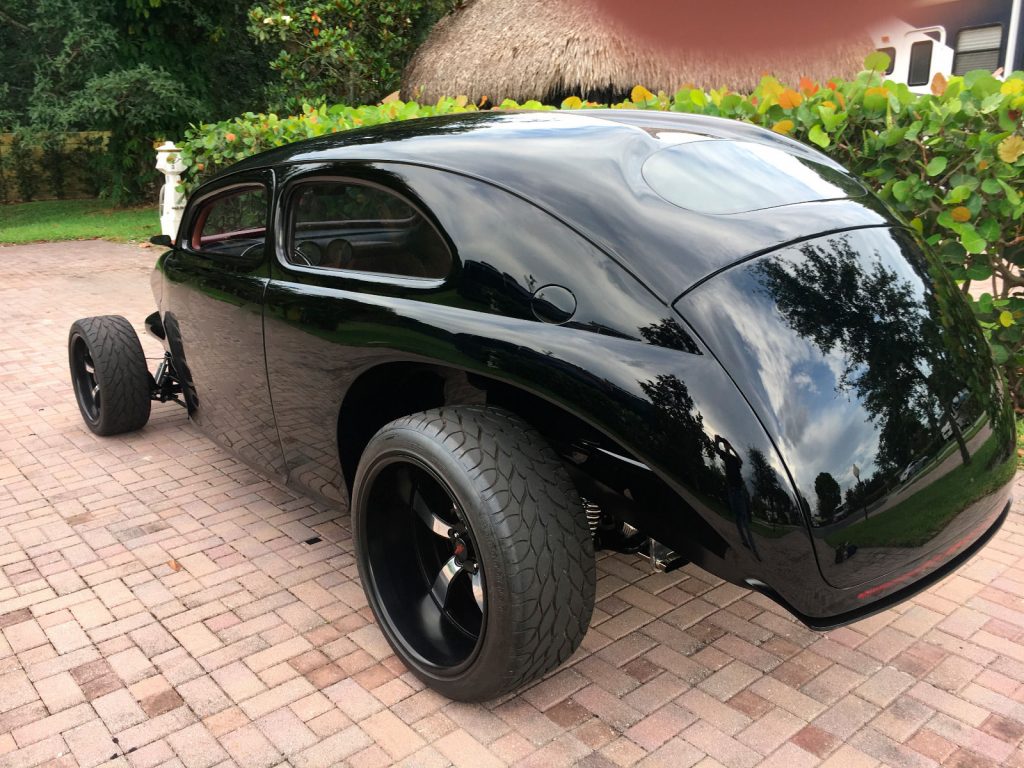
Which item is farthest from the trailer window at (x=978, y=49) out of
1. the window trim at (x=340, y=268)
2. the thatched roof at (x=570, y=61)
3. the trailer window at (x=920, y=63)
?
the window trim at (x=340, y=268)

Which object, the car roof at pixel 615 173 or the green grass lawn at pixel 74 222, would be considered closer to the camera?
the car roof at pixel 615 173

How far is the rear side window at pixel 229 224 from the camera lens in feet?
11.6

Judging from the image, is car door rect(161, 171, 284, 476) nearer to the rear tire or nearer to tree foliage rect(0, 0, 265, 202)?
the rear tire

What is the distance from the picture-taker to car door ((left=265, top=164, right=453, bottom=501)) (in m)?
2.56

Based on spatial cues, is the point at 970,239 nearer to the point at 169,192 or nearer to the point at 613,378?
the point at 613,378

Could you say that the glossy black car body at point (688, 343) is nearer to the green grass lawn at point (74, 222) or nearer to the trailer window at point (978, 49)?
the green grass lawn at point (74, 222)

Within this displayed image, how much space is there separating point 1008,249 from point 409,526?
3.69 m

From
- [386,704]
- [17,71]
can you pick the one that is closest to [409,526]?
[386,704]

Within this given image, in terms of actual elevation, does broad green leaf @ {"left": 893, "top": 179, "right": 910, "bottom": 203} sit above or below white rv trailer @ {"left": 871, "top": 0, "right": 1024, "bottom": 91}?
below

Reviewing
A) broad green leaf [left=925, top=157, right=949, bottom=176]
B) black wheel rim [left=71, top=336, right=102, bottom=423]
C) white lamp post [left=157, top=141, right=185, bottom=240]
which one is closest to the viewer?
broad green leaf [left=925, top=157, right=949, bottom=176]

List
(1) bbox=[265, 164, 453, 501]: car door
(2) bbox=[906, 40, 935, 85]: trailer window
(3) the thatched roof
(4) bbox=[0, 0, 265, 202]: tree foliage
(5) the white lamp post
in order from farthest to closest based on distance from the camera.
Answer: (4) bbox=[0, 0, 265, 202]: tree foliage < (2) bbox=[906, 40, 935, 85]: trailer window < (3) the thatched roof < (5) the white lamp post < (1) bbox=[265, 164, 453, 501]: car door

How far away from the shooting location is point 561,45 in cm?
1259

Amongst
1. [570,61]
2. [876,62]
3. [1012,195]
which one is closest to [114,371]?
[876,62]

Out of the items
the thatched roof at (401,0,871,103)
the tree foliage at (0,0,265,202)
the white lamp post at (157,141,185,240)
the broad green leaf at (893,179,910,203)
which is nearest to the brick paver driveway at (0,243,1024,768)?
the broad green leaf at (893,179,910,203)
